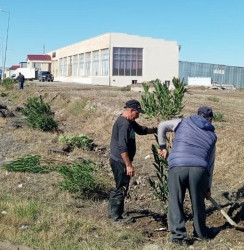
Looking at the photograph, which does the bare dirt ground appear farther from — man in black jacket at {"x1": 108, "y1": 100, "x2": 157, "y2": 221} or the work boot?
man in black jacket at {"x1": 108, "y1": 100, "x2": 157, "y2": 221}

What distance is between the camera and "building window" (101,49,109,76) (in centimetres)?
7175

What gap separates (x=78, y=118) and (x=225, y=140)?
1002 cm

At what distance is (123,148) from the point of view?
6707 mm

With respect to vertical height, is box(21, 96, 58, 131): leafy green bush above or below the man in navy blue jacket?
below

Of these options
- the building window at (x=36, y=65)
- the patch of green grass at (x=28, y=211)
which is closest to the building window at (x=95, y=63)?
the building window at (x=36, y=65)

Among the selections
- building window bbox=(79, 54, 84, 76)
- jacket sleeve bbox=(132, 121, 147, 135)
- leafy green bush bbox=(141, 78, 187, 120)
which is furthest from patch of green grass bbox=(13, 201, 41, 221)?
building window bbox=(79, 54, 84, 76)

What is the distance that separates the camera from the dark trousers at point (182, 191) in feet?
19.3

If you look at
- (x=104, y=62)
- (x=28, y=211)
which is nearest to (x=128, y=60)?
(x=104, y=62)

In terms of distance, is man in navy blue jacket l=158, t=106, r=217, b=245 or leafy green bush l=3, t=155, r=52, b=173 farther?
leafy green bush l=3, t=155, r=52, b=173

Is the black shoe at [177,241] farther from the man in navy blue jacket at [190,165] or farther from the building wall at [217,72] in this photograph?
the building wall at [217,72]

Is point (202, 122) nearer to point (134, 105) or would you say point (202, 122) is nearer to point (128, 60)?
point (134, 105)

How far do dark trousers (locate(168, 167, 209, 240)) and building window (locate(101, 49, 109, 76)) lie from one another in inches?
2599

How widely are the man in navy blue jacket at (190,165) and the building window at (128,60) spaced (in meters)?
65.1

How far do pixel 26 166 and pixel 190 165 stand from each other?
480cm
